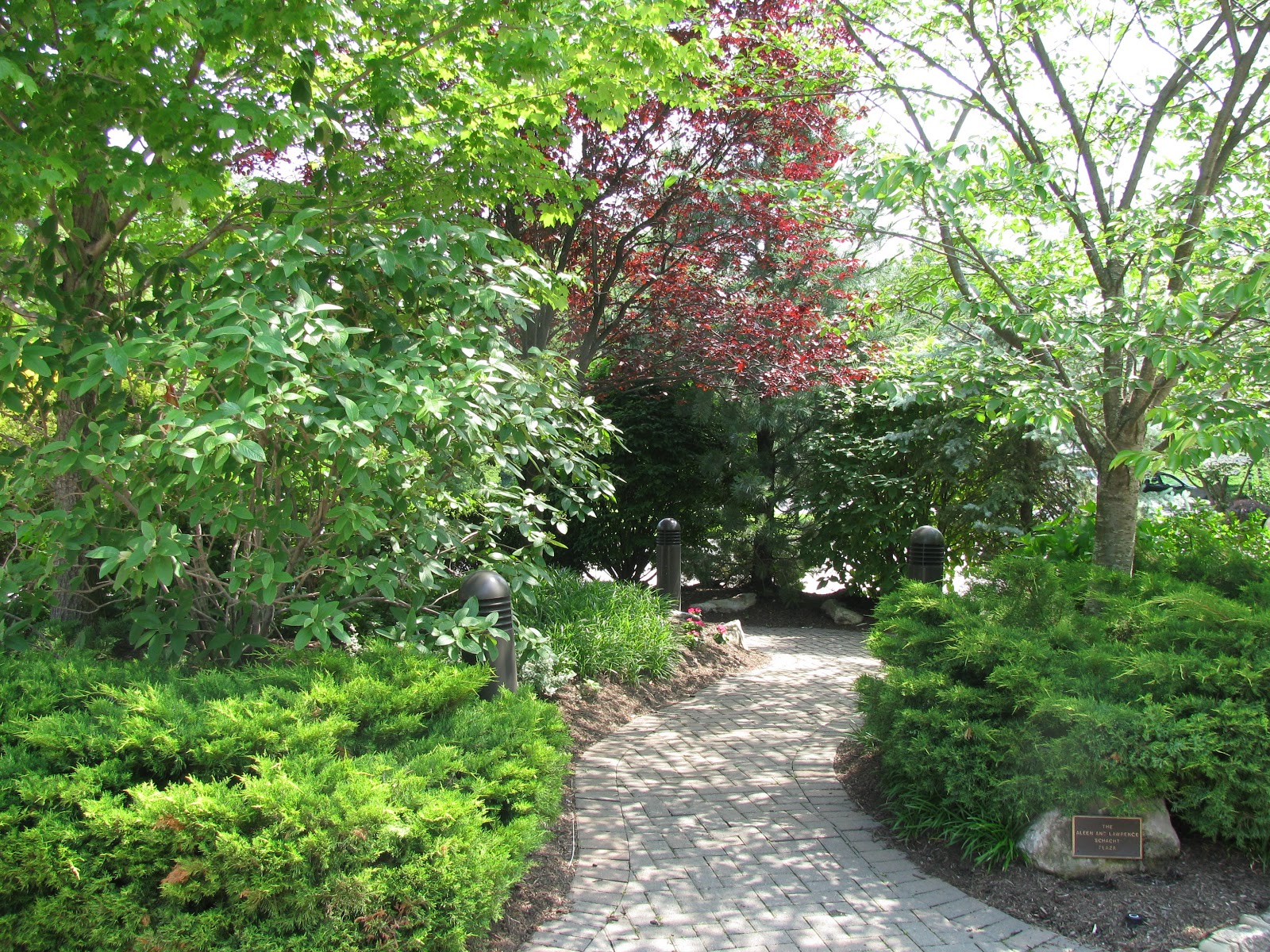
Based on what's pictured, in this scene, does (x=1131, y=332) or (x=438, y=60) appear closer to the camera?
(x=1131, y=332)

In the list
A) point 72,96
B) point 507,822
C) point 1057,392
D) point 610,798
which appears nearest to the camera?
point 507,822

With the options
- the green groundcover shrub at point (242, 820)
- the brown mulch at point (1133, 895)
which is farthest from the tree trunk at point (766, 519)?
the green groundcover shrub at point (242, 820)

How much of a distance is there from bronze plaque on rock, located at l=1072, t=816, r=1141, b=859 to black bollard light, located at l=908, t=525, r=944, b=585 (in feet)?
9.24

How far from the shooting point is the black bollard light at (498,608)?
3969 millimetres

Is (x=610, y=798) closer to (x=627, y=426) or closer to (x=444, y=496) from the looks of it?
(x=444, y=496)

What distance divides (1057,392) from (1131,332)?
731 millimetres

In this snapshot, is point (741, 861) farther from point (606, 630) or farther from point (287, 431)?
point (606, 630)

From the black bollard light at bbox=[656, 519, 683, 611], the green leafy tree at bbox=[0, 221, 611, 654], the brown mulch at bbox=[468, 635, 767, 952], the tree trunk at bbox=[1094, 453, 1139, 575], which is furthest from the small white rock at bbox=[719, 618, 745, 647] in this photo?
the green leafy tree at bbox=[0, 221, 611, 654]

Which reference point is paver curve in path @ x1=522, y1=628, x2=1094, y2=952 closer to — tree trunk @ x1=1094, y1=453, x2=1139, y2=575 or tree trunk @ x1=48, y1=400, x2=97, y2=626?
tree trunk @ x1=1094, y1=453, x2=1139, y2=575

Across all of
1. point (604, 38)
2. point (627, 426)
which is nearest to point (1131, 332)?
point (604, 38)

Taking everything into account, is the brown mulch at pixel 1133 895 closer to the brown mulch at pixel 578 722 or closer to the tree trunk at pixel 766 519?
the brown mulch at pixel 578 722

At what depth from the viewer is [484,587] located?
398 centimetres

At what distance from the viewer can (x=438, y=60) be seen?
176 inches

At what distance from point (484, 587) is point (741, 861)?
63.8 inches
